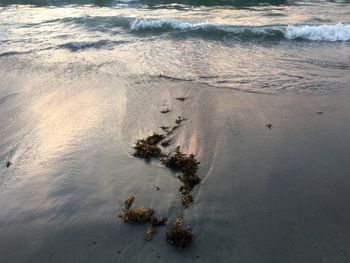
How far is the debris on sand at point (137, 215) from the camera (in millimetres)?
4055

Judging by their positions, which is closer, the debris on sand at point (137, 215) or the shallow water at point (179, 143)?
the shallow water at point (179, 143)

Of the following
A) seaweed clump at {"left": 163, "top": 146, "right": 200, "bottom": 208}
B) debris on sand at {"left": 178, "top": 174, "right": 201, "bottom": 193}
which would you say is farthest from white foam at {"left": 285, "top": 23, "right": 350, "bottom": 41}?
debris on sand at {"left": 178, "top": 174, "right": 201, "bottom": 193}

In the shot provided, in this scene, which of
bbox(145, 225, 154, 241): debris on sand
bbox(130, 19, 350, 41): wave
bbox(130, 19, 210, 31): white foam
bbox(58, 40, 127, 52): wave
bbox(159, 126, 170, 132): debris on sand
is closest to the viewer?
bbox(145, 225, 154, 241): debris on sand

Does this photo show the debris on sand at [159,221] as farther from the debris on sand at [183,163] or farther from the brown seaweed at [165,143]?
the brown seaweed at [165,143]

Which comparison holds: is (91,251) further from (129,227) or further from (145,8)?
(145,8)

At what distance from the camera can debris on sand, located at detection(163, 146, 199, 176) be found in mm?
4840

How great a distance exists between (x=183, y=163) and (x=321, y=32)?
9.46 m

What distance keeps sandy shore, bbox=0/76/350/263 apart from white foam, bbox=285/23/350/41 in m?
5.69

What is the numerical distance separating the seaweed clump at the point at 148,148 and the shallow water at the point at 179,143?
0.49 feet

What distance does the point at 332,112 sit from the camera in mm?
6613

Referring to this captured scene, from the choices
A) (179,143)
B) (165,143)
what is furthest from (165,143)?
(179,143)

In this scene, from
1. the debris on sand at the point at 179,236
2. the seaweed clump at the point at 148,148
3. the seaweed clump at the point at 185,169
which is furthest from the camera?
the seaweed clump at the point at 148,148

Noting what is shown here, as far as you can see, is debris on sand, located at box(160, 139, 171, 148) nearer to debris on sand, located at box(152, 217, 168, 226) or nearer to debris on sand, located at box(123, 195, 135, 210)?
debris on sand, located at box(123, 195, 135, 210)

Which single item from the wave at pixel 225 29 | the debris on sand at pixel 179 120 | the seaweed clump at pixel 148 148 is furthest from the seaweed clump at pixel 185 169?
the wave at pixel 225 29
